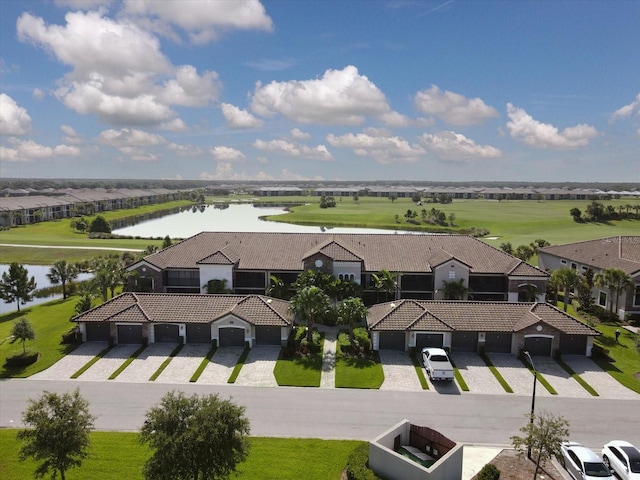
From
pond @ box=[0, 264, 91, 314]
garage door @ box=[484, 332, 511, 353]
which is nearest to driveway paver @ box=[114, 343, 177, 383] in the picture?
pond @ box=[0, 264, 91, 314]

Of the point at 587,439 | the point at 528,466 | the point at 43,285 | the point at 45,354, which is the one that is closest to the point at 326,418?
the point at 528,466

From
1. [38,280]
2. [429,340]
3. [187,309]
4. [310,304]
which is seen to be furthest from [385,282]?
[38,280]

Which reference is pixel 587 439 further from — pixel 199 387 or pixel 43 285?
pixel 43 285

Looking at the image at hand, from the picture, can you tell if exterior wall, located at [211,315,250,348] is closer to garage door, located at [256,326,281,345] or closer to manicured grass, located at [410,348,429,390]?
garage door, located at [256,326,281,345]

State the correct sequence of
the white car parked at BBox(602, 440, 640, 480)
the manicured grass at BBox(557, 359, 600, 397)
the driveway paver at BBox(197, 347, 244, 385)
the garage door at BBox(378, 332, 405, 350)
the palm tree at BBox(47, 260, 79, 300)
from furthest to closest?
the palm tree at BBox(47, 260, 79, 300) → the garage door at BBox(378, 332, 405, 350) → the driveway paver at BBox(197, 347, 244, 385) → the manicured grass at BBox(557, 359, 600, 397) → the white car parked at BBox(602, 440, 640, 480)

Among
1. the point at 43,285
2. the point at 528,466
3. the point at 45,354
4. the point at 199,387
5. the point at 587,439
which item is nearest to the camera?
the point at 528,466
